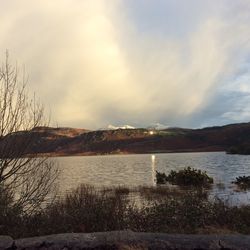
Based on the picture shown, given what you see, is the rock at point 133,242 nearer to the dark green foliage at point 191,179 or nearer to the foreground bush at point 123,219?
the foreground bush at point 123,219

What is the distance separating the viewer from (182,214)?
42.9ft

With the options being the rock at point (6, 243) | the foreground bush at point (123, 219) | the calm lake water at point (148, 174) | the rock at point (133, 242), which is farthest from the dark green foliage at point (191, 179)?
the rock at point (6, 243)

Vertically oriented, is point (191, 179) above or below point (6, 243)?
above

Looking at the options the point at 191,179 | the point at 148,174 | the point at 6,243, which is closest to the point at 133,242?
the point at 6,243

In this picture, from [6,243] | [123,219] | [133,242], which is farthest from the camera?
[123,219]

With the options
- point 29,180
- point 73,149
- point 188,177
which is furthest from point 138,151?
point 29,180

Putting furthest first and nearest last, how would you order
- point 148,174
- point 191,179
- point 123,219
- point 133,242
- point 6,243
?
point 148,174, point 191,179, point 123,219, point 6,243, point 133,242

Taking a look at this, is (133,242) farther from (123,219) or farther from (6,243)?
(123,219)

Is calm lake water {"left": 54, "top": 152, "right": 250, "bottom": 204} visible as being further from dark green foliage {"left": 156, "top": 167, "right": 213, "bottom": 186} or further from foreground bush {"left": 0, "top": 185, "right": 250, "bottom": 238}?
foreground bush {"left": 0, "top": 185, "right": 250, "bottom": 238}

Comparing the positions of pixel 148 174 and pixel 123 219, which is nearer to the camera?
pixel 123 219

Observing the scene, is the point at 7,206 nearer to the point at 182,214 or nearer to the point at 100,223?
the point at 100,223

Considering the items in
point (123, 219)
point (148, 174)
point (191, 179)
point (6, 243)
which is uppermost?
point (148, 174)

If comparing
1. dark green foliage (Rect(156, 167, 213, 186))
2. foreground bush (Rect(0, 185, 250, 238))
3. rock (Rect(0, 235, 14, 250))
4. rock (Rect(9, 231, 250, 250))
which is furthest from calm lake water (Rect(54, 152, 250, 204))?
rock (Rect(0, 235, 14, 250))

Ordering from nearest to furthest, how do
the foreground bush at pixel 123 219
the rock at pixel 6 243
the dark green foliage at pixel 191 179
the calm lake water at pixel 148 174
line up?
1. the rock at pixel 6 243
2. the foreground bush at pixel 123 219
3. the calm lake water at pixel 148 174
4. the dark green foliage at pixel 191 179
